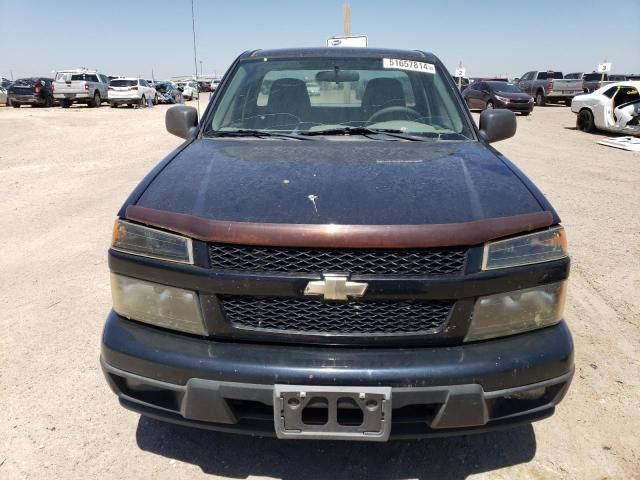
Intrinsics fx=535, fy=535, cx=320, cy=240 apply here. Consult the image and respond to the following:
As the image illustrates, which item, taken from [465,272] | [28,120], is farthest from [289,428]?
[28,120]

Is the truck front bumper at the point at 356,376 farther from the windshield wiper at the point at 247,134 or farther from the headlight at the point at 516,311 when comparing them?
the windshield wiper at the point at 247,134

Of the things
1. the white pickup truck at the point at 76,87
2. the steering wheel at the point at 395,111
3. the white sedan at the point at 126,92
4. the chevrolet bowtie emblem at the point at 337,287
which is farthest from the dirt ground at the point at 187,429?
the white sedan at the point at 126,92

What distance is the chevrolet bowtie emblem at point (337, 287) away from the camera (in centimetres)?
188

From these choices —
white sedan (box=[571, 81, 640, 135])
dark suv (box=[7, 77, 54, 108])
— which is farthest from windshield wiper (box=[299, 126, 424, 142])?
dark suv (box=[7, 77, 54, 108])

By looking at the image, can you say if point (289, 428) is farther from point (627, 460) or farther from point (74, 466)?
point (627, 460)

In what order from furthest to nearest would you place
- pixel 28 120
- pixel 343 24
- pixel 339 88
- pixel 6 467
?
1. pixel 343 24
2. pixel 28 120
3. pixel 339 88
4. pixel 6 467

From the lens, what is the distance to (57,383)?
2.93m

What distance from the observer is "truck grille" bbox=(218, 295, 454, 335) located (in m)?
1.95

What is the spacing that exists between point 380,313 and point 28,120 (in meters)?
19.5

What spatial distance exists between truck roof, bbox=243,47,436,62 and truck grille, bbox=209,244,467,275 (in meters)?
2.02

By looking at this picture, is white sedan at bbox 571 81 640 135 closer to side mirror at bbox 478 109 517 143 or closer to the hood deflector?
side mirror at bbox 478 109 517 143

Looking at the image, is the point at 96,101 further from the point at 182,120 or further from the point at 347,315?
the point at 347,315

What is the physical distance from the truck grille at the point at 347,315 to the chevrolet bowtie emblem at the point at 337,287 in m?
0.06

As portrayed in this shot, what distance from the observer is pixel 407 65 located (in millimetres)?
3490
